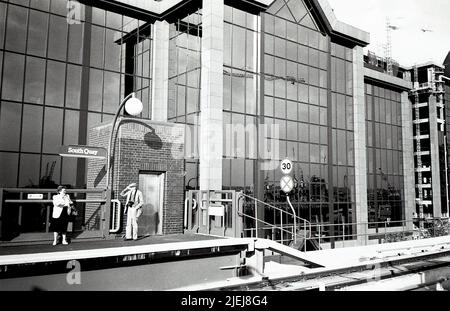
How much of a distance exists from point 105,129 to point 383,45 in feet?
127

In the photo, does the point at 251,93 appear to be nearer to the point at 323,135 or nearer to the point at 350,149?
the point at 323,135

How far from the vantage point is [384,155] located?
3091 cm

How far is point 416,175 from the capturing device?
39.5m

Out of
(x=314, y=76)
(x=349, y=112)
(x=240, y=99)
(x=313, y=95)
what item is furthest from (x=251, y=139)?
(x=349, y=112)

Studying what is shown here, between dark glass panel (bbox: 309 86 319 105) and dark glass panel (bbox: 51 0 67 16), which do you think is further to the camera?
dark glass panel (bbox: 309 86 319 105)

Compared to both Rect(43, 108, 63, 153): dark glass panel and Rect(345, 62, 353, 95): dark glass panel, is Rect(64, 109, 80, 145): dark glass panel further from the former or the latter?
Rect(345, 62, 353, 95): dark glass panel

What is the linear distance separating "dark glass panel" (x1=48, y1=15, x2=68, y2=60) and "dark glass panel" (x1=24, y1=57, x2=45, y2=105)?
690 mm

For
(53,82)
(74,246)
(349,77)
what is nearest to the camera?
(74,246)

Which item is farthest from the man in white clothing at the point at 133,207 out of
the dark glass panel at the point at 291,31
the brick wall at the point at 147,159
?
the dark glass panel at the point at 291,31

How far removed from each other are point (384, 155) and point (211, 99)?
1943cm

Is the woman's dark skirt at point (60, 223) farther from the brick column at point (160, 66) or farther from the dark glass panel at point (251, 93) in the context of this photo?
the dark glass panel at point (251, 93)

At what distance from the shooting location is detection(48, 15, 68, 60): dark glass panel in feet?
55.8

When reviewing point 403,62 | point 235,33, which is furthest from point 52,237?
point 403,62

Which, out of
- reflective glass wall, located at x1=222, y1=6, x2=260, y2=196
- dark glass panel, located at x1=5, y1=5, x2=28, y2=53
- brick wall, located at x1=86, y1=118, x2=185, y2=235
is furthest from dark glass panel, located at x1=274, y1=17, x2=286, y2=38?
dark glass panel, located at x1=5, y1=5, x2=28, y2=53
